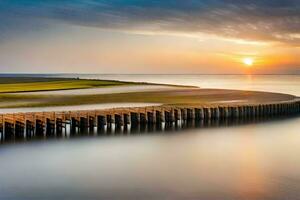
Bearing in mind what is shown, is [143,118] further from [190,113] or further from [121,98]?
[121,98]

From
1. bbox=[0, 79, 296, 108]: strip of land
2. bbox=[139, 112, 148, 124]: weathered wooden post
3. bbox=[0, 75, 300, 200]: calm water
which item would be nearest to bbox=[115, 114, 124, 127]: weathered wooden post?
bbox=[139, 112, 148, 124]: weathered wooden post

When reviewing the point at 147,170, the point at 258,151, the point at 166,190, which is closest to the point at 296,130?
the point at 258,151

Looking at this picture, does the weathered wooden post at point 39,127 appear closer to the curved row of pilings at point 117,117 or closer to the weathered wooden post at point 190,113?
the curved row of pilings at point 117,117

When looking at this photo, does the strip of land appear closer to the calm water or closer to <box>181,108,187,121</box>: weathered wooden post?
<box>181,108,187,121</box>: weathered wooden post

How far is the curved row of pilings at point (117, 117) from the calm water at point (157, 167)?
11.5 feet

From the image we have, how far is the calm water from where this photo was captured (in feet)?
85.4

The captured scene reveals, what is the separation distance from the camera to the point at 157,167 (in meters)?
32.5

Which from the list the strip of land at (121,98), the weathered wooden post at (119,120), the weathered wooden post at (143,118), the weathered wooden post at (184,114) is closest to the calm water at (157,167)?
the weathered wooden post at (119,120)

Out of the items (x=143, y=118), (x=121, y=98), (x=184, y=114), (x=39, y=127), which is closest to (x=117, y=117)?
(x=143, y=118)

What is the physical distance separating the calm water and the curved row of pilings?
3502 millimetres

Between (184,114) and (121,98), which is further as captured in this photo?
(121,98)

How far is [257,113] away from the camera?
61.0m

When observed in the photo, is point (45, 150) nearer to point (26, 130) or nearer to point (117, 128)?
point (26, 130)

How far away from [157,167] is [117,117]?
1732 cm
